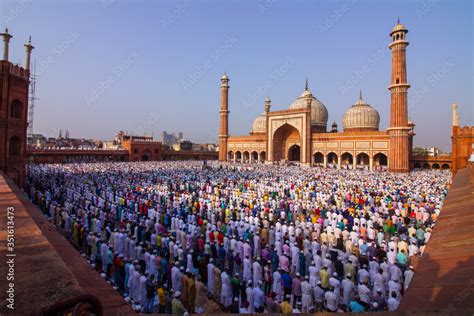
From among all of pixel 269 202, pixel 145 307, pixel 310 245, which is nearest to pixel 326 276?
pixel 310 245

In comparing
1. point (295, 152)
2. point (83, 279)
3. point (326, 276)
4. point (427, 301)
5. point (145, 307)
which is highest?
point (295, 152)

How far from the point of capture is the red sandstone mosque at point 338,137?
1156 inches

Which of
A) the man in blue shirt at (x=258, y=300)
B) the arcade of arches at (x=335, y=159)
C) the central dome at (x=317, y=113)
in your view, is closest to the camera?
the man in blue shirt at (x=258, y=300)

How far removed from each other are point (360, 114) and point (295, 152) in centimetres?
1006

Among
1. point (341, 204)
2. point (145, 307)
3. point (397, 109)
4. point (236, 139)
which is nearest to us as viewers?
point (145, 307)

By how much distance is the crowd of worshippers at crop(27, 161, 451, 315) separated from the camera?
17.5 feet

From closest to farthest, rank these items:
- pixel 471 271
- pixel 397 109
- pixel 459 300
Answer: pixel 459 300 < pixel 471 271 < pixel 397 109

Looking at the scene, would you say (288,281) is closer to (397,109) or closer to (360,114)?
(397,109)

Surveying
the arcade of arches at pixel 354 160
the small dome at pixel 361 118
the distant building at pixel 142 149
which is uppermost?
the small dome at pixel 361 118

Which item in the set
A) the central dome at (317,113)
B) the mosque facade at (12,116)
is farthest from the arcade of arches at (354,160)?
the mosque facade at (12,116)

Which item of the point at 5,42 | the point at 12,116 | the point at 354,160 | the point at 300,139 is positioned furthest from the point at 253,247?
the point at 300,139

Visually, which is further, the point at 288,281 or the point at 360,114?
the point at 360,114

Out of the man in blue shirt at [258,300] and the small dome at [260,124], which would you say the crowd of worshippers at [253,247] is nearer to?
the man in blue shirt at [258,300]

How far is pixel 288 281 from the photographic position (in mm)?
5664
